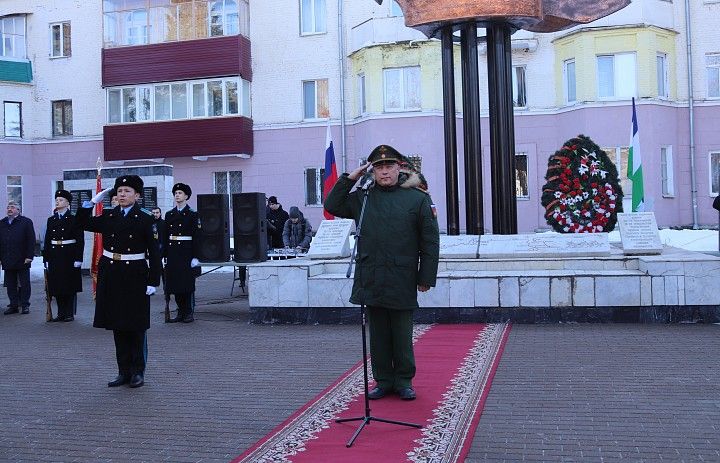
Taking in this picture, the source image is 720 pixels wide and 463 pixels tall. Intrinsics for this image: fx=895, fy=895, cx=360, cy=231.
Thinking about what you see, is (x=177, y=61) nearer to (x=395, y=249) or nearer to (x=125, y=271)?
(x=125, y=271)

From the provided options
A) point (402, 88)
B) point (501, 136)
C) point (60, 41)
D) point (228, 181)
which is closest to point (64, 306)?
point (501, 136)

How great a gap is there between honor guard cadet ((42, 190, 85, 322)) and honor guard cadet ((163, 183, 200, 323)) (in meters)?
1.58

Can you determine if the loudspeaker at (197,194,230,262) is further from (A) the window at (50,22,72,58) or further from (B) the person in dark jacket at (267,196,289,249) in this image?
(A) the window at (50,22,72,58)

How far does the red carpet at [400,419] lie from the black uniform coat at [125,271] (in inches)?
77.5

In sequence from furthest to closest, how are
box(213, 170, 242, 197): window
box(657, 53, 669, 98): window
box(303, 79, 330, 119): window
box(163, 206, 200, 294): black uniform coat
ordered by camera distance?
1. box(213, 170, 242, 197): window
2. box(303, 79, 330, 119): window
3. box(657, 53, 669, 98): window
4. box(163, 206, 200, 294): black uniform coat

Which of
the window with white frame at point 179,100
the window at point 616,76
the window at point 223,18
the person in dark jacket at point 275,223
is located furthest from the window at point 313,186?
the person in dark jacket at point 275,223

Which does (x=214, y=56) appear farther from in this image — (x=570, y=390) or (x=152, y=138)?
(x=570, y=390)

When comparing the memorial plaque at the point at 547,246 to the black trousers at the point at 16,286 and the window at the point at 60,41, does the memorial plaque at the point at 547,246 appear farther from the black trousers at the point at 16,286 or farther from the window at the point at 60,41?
the window at the point at 60,41

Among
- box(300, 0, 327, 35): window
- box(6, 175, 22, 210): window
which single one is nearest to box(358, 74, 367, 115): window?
box(300, 0, 327, 35): window

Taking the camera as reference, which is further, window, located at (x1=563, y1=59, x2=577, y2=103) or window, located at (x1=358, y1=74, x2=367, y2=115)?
window, located at (x1=358, y1=74, x2=367, y2=115)

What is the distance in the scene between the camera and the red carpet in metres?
5.72

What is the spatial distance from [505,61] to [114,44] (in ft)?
69.7

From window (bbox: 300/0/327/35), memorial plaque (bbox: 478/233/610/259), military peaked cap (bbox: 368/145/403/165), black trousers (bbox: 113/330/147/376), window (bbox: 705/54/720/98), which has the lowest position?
black trousers (bbox: 113/330/147/376)

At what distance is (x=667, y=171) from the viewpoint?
1117 inches
